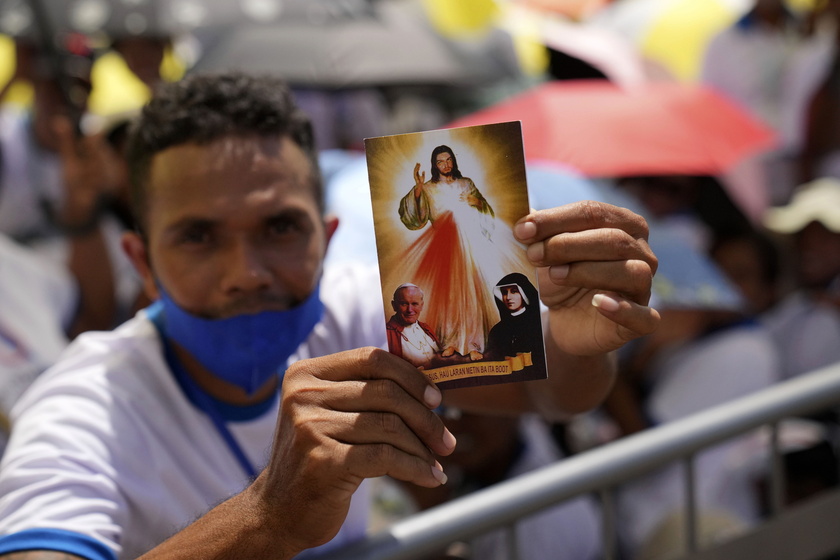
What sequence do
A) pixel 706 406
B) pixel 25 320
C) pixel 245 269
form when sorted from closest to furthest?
pixel 245 269 → pixel 25 320 → pixel 706 406

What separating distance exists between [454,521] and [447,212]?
0.73 meters

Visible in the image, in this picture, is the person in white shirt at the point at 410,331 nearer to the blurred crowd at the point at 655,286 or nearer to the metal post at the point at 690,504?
the blurred crowd at the point at 655,286

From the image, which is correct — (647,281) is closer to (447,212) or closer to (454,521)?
(447,212)

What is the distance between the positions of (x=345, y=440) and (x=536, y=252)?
38 centimetres

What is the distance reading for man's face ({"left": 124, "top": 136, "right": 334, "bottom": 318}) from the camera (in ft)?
5.29

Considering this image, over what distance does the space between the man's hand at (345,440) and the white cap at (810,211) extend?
3.42 meters

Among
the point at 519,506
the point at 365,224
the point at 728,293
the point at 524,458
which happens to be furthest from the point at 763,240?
the point at 519,506

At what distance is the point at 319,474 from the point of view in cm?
116

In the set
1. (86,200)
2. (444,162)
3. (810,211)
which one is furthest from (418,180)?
(810,211)

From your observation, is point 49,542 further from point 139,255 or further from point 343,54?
point 343,54

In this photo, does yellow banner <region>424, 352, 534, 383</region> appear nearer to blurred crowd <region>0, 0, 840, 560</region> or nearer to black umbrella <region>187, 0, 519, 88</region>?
blurred crowd <region>0, 0, 840, 560</region>

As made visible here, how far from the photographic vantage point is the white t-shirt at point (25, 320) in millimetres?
2197

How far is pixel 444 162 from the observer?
119cm

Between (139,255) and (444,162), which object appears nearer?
(444,162)
